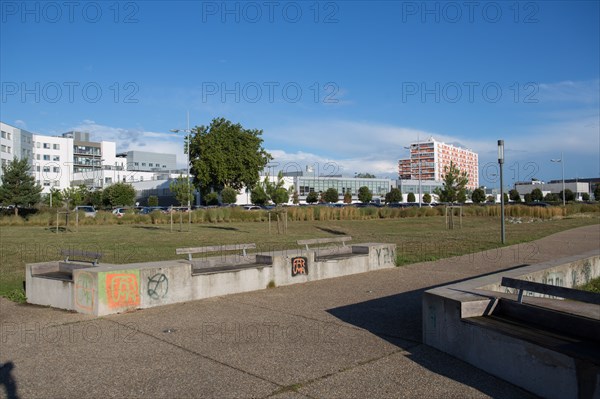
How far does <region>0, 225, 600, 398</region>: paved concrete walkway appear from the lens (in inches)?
190

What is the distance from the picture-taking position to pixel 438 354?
5.80 m

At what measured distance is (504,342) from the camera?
5004mm

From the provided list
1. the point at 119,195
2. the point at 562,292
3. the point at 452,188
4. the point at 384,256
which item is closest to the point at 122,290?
the point at 562,292

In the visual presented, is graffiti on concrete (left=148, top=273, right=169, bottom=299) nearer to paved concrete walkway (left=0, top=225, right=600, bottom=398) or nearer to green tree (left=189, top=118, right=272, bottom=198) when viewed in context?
paved concrete walkway (left=0, top=225, right=600, bottom=398)

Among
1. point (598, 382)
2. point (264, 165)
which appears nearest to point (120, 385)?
point (598, 382)

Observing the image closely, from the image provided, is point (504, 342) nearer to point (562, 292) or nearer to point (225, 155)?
point (562, 292)

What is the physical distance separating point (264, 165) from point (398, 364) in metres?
65.2

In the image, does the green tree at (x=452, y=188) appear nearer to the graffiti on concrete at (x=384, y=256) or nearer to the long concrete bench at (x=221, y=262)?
the graffiti on concrete at (x=384, y=256)

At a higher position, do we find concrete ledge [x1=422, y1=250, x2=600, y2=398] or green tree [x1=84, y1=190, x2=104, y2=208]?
green tree [x1=84, y1=190, x2=104, y2=208]

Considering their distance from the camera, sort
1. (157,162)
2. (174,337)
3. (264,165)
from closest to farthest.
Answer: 1. (174,337)
2. (264,165)
3. (157,162)

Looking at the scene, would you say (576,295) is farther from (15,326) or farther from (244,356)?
(15,326)

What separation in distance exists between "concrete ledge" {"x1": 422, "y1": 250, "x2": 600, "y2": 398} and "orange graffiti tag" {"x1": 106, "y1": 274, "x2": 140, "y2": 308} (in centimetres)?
457

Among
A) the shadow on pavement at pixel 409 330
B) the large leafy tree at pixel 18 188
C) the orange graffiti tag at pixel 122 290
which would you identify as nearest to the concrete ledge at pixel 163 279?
the orange graffiti tag at pixel 122 290

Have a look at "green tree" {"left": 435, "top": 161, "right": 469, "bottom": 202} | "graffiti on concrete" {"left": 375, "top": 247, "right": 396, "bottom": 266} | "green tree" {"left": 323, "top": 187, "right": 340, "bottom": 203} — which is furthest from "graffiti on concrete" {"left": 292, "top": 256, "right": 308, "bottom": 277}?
"green tree" {"left": 323, "top": 187, "right": 340, "bottom": 203}
